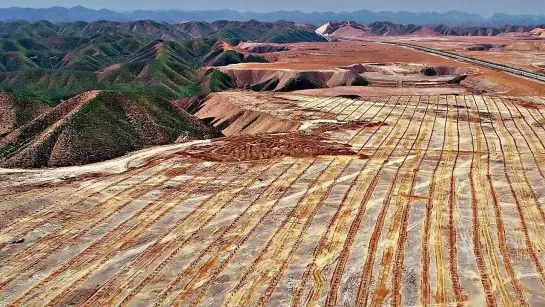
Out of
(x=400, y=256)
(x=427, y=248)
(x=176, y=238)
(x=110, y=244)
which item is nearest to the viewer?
(x=400, y=256)

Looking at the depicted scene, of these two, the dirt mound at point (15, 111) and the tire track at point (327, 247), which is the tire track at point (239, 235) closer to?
the tire track at point (327, 247)

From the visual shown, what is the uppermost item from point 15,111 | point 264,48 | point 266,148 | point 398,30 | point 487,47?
point 398,30

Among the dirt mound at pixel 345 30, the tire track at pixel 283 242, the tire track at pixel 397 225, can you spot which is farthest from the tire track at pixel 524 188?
the dirt mound at pixel 345 30

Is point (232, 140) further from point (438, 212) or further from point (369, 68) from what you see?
point (369, 68)

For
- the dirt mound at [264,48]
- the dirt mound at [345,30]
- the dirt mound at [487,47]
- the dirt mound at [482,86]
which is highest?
the dirt mound at [345,30]

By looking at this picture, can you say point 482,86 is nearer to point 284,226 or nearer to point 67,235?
point 284,226

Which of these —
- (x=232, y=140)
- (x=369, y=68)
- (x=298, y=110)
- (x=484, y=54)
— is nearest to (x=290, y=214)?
(x=232, y=140)

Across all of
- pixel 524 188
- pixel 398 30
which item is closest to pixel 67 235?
pixel 524 188
